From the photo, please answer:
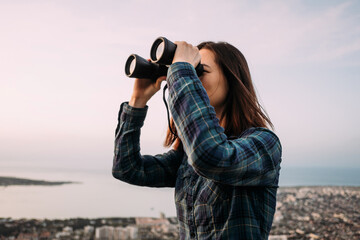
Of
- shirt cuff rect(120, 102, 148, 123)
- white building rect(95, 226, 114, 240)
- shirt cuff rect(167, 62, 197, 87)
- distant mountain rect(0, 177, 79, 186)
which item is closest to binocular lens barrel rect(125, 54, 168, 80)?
shirt cuff rect(120, 102, 148, 123)

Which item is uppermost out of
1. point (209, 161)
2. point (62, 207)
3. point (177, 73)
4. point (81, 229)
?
point (177, 73)

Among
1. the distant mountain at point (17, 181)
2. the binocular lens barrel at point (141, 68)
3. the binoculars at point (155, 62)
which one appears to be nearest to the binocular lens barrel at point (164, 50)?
the binoculars at point (155, 62)

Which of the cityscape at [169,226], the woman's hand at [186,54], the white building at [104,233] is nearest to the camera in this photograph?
the woman's hand at [186,54]

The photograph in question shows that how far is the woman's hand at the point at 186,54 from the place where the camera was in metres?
0.67

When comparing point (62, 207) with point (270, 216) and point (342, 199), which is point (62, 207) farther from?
point (270, 216)

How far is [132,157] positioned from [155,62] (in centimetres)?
32

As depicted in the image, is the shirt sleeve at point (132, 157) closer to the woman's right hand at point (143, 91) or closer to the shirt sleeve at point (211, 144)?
the woman's right hand at point (143, 91)

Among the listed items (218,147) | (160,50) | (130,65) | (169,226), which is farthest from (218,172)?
(169,226)

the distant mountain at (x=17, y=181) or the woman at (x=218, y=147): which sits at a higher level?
the woman at (x=218, y=147)

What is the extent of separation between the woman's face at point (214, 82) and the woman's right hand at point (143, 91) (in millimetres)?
186

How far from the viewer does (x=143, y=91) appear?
906mm

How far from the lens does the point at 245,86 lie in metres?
0.79

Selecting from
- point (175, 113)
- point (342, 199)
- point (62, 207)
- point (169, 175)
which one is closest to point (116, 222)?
point (62, 207)

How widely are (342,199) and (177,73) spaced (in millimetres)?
8147
